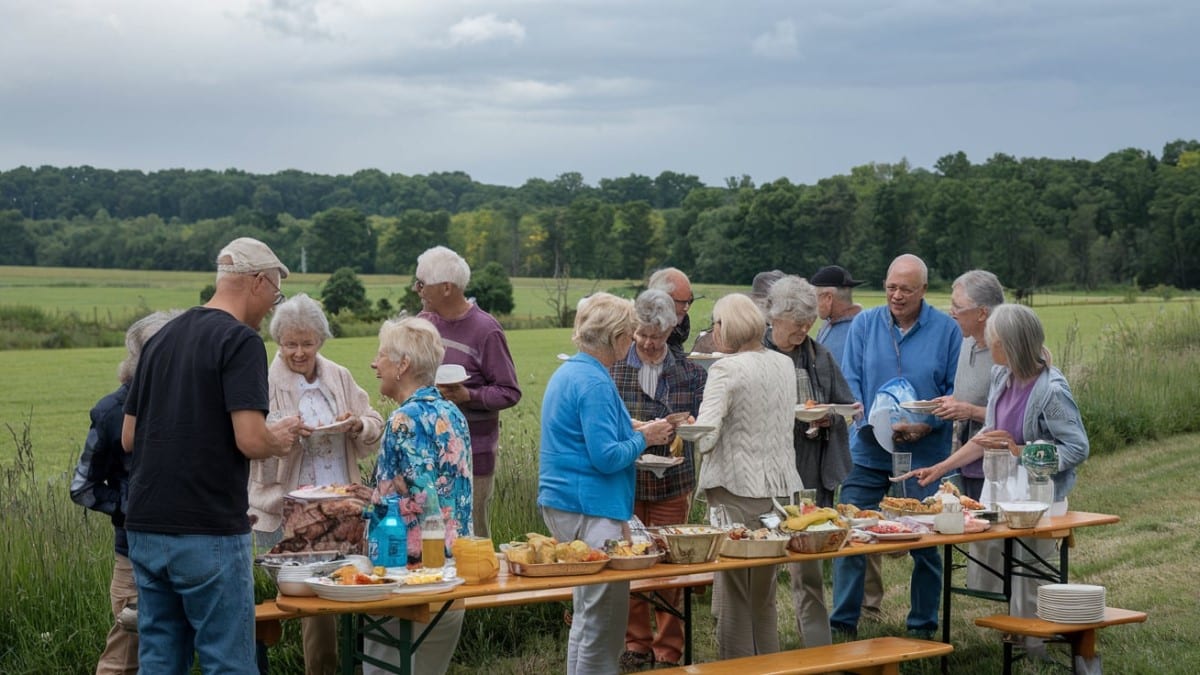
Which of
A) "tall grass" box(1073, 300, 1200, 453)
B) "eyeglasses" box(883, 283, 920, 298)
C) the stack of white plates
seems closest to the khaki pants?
"eyeglasses" box(883, 283, 920, 298)

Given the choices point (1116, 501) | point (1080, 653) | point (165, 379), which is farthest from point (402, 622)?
point (1116, 501)

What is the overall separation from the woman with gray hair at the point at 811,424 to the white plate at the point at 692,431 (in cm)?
91

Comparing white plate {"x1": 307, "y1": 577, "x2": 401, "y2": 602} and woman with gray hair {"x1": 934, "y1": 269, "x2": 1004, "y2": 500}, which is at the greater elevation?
woman with gray hair {"x1": 934, "y1": 269, "x2": 1004, "y2": 500}

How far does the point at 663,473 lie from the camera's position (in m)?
6.65

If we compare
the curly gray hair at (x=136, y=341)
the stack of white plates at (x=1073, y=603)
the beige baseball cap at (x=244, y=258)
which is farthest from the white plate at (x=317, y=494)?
the stack of white plates at (x=1073, y=603)

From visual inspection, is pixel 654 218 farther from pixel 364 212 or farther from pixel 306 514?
pixel 306 514

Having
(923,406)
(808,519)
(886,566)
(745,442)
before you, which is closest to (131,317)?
(886,566)

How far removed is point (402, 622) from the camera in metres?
4.70

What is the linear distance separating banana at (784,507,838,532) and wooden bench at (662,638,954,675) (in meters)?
0.58

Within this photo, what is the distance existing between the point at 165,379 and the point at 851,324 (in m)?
4.24

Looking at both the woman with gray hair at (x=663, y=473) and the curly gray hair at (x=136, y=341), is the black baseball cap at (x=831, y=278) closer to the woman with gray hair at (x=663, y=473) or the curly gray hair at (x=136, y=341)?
the woman with gray hair at (x=663, y=473)

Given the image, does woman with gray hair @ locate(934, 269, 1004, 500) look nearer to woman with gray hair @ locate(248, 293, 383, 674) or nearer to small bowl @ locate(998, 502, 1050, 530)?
small bowl @ locate(998, 502, 1050, 530)

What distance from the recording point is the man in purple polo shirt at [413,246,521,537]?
6.73m

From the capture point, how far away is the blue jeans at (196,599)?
415 cm
